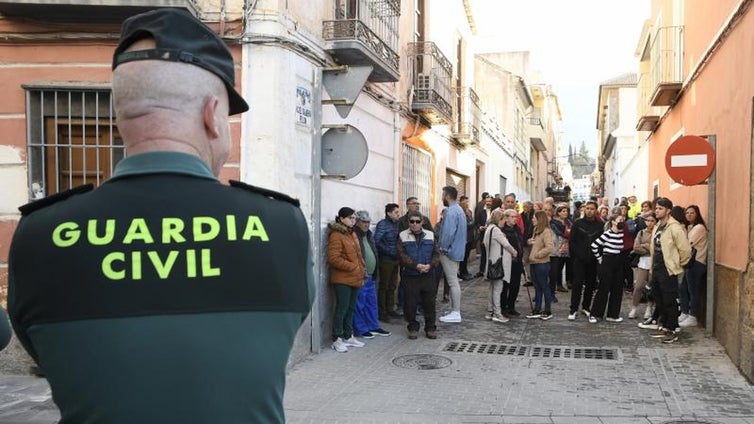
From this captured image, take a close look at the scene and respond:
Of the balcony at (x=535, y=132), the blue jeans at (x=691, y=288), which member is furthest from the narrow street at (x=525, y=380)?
the balcony at (x=535, y=132)

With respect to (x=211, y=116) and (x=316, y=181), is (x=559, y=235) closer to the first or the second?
(x=316, y=181)

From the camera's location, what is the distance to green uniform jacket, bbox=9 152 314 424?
4.28 ft

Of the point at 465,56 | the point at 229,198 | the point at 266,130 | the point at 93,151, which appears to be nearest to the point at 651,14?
the point at 465,56

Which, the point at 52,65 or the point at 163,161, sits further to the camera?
the point at 52,65

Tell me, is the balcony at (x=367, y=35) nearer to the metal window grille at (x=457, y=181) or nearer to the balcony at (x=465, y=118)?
the balcony at (x=465, y=118)

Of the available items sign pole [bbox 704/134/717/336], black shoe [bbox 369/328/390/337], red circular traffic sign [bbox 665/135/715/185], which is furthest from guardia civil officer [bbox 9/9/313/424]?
sign pole [bbox 704/134/717/336]

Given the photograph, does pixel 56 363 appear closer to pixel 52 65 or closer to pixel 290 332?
pixel 290 332

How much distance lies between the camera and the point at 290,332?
4.89ft

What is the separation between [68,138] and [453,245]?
547cm

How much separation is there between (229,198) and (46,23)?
6.42 metres

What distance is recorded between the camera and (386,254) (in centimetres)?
954

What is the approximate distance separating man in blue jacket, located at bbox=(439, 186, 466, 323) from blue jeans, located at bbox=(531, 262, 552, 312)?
4.16 feet

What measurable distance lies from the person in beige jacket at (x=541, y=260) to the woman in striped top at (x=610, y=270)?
0.69m

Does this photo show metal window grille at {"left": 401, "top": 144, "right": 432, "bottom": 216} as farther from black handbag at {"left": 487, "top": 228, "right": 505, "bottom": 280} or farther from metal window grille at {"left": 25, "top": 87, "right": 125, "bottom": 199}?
metal window grille at {"left": 25, "top": 87, "right": 125, "bottom": 199}
